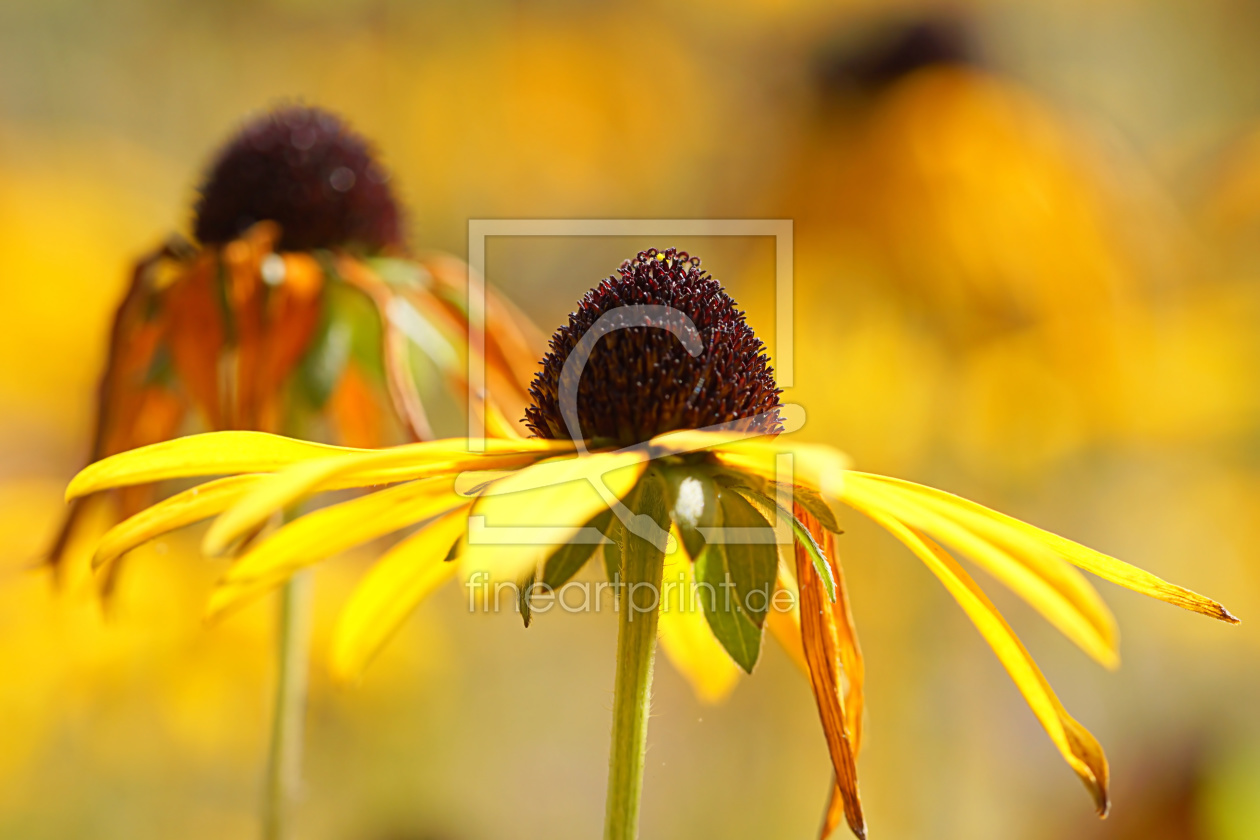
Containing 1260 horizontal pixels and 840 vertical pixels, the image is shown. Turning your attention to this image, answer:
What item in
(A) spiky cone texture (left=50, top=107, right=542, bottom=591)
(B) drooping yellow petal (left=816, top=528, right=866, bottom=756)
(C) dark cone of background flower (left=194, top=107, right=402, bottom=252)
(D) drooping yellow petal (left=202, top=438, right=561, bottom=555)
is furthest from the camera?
(C) dark cone of background flower (left=194, top=107, right=402, bottom=252)

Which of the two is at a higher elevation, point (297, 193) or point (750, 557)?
point (297, 193)

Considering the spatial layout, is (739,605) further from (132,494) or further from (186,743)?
(186,743)

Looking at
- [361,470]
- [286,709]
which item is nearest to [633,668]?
[361,470]

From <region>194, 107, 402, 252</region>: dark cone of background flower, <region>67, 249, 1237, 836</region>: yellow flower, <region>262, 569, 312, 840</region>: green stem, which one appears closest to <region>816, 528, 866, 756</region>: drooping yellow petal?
<region>67, 249, 1237, 836</region>: yellow flower

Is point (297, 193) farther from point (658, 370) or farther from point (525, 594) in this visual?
Answer: point (525, 594)

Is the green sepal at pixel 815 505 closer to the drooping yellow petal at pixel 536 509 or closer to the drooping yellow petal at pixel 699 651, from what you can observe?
the drooping yellow petal at pixel 536 509

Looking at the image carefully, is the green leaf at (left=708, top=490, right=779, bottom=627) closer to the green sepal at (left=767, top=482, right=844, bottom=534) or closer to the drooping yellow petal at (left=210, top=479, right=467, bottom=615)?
the green sepal at (left=767, top=482, right=844, bottom=534)

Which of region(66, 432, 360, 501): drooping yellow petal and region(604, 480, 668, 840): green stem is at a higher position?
region(66, 432, 360, 501): drooping yellow petal

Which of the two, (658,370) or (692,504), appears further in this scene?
(658,370)
